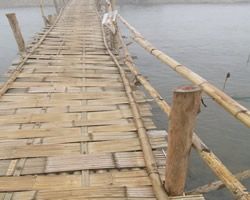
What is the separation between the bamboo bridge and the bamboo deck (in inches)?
0.5

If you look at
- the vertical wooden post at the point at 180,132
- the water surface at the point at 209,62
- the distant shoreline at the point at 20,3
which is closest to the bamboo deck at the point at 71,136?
the vertical wooden post at the point at 180,132

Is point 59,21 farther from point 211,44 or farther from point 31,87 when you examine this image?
point 211,44

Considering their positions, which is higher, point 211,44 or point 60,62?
point 60,62

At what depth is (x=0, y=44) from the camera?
61.8ft

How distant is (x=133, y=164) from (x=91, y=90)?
90.9 inches

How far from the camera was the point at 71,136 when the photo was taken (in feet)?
10.6

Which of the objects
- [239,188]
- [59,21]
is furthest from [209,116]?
[59,21]

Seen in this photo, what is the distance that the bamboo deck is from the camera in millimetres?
2443

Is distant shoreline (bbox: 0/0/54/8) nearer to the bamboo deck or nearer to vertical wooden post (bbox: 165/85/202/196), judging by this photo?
the bamboo deck

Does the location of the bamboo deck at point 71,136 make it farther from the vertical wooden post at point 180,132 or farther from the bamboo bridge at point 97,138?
the vertical wooden post at point 180,132

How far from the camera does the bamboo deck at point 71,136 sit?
244cm

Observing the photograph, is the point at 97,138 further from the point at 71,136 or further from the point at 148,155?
the point at 148,155

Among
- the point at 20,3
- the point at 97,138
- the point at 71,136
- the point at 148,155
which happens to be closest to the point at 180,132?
the point at 148,155

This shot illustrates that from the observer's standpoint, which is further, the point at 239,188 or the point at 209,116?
the point at 209,116
